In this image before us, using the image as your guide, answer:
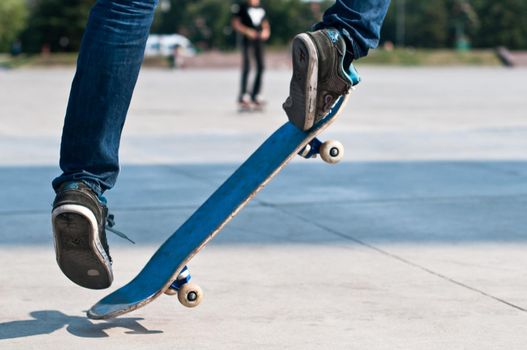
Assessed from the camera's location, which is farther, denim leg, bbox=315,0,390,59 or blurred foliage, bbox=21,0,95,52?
blurred foliage, bbox=21,0,95,52

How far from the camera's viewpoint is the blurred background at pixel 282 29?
147ft

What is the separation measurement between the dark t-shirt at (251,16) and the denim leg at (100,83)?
10.9m

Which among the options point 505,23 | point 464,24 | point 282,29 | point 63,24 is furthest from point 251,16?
point 282,29

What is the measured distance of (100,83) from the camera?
2582 millimetres

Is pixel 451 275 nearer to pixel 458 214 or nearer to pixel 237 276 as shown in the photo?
pixel 237 276

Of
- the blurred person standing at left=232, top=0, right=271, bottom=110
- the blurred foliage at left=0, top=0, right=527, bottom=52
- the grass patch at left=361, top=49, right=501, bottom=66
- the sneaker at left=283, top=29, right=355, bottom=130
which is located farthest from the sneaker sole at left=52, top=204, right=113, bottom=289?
the blurred foliage at left=0, top=0, right=527, bottom=52

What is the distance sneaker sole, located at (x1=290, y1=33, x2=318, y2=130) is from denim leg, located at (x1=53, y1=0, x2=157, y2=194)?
363 millimetres

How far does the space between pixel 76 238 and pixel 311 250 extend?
4.63ft

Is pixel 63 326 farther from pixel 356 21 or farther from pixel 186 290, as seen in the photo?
pixel 356 21

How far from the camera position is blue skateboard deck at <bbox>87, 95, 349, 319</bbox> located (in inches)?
104

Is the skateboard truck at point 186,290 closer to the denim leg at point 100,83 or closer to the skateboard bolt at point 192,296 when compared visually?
the skateboard bolt at point 192,296

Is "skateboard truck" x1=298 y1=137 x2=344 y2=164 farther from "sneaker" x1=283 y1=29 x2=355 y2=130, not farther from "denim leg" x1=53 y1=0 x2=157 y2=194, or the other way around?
"denim leg" x1=53 y1=0 x2=157 y2=194

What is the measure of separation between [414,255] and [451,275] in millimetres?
333

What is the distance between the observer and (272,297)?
3033mm
